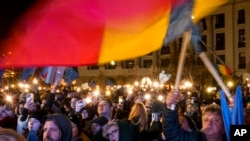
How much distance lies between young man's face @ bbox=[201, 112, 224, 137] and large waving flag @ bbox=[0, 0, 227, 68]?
0.95 metres

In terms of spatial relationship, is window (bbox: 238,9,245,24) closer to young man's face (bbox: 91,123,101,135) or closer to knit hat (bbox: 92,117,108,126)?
knit hat (bbox: 92,117,108,126)

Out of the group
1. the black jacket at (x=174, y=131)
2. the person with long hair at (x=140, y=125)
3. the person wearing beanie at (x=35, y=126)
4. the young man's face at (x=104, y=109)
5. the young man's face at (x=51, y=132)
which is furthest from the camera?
the young man's face at (x=104, y=109)

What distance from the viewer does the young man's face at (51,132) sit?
14.7 ft

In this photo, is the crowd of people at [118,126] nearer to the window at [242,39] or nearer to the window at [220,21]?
the window at [242,39]

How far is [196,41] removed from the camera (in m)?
4.73

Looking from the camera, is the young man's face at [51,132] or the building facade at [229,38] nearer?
the young man's face at [51,132]

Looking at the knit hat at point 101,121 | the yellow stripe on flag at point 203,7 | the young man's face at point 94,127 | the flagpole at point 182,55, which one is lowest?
the young man's face at point 94,127

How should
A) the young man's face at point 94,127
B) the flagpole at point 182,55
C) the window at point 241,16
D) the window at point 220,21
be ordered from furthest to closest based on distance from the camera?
the window at point 220,21, the window at point 241,16, the young man's face at point 94,127, the flagpole at point 182,55

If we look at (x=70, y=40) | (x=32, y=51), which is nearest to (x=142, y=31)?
(x=70, y=40)

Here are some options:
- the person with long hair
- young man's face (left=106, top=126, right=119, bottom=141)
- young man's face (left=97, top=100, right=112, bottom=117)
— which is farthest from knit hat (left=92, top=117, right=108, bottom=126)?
young man's face (left=106, top=126, right=119, bottom=141)

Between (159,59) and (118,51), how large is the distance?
63.3 m

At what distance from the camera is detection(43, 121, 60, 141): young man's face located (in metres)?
4.49

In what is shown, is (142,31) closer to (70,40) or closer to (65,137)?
(70,40)

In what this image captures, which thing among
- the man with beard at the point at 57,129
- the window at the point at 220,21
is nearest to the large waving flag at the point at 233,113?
A: the man with beard at the point at 57,129
